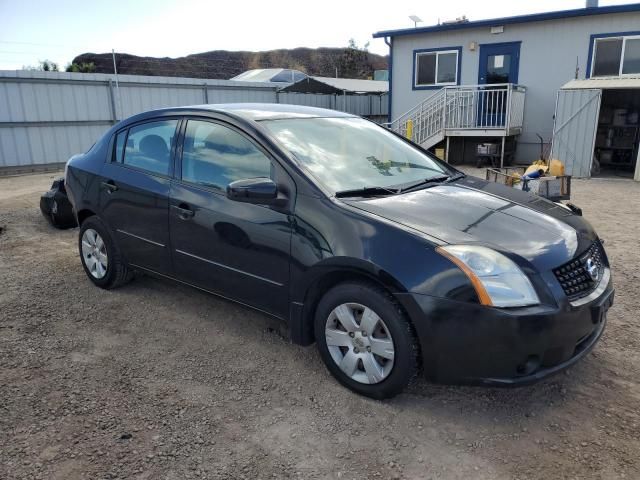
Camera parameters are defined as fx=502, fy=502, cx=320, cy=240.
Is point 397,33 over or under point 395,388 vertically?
over

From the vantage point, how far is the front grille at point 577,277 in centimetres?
255

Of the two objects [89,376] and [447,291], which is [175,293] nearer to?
[89,376]

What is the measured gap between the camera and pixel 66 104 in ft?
44.4

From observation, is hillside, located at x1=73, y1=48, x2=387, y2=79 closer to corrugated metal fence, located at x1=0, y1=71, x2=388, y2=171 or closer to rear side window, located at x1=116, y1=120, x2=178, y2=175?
corrugated metal fence, located at x1=0, y1=71, x2=388, y2=171

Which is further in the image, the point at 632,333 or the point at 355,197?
the point at 632,333

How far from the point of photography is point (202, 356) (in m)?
3.37

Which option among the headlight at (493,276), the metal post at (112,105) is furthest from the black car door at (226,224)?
the metal post at (112,105)

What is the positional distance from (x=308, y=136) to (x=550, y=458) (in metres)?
2.32

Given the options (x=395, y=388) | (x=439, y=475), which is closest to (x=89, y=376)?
(x=395, y=388)

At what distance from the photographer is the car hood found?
102 inches

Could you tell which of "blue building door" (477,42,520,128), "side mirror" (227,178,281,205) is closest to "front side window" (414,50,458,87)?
"blue building door" (477,42,520,128)

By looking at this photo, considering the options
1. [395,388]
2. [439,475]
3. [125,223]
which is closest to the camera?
[439,475]

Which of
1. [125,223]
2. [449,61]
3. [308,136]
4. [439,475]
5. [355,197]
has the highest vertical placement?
[449,61]

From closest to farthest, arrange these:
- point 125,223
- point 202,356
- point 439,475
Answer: point 439,475, point 202,356, point 125,223
